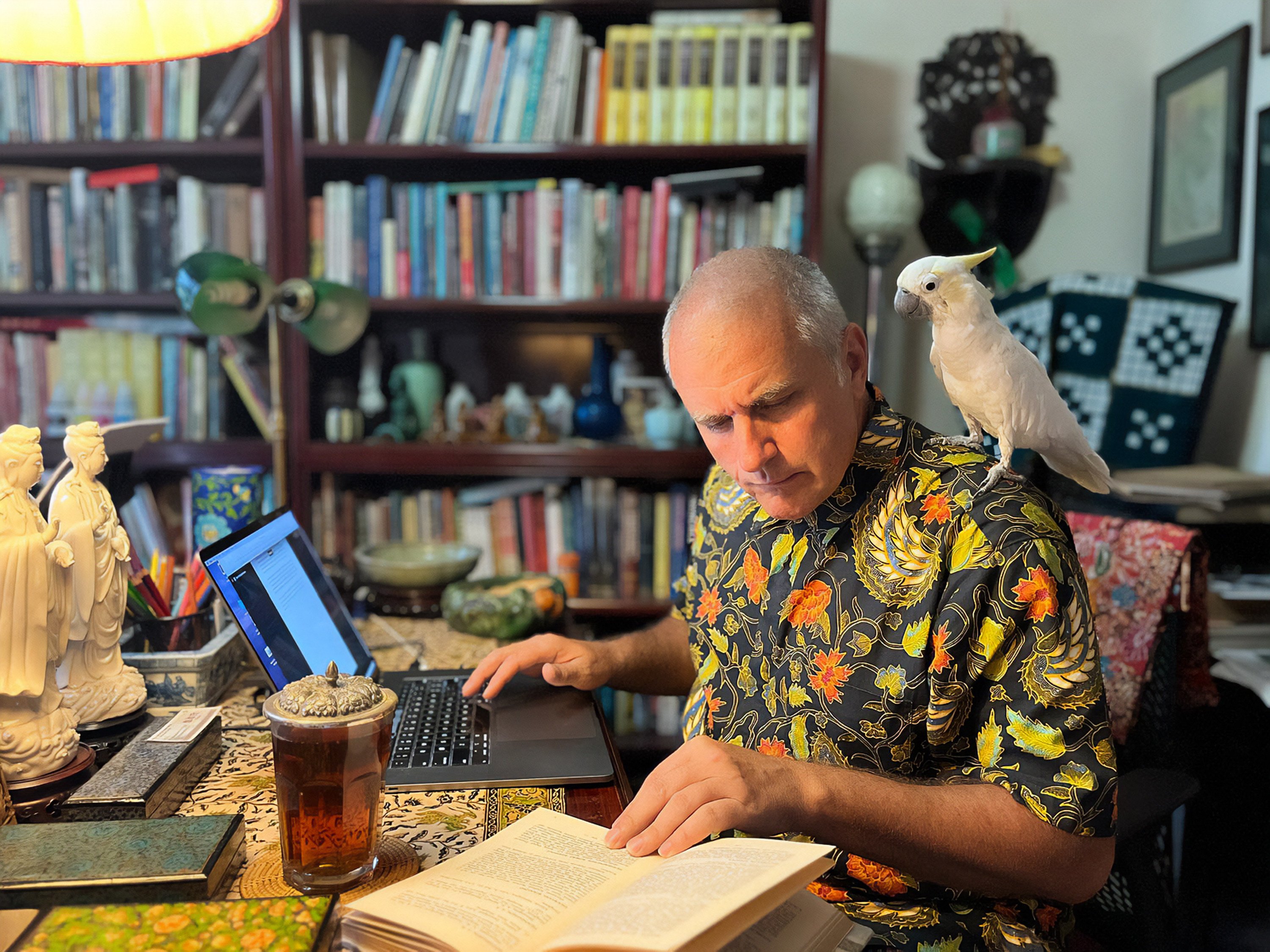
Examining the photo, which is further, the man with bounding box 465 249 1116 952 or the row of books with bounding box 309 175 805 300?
the row of books with bounding box 309 175 805 300

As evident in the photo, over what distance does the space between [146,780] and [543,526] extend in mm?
1638

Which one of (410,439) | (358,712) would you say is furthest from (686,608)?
(410,439)

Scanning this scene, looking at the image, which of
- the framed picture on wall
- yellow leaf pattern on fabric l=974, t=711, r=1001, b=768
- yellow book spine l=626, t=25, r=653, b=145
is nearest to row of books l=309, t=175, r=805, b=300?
yellow book spine l=626, t=25, r=653, b=145

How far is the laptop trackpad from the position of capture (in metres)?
1.07

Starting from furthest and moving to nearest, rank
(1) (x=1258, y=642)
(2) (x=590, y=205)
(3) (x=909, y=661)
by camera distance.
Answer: (2) (x=590, y=205)
(1) (x=1258, y=642)
(3) (x=909, y=661)

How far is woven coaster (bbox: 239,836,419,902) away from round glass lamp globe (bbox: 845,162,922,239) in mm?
1878

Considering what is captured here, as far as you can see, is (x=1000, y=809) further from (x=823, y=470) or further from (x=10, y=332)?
(x=10, y=332)

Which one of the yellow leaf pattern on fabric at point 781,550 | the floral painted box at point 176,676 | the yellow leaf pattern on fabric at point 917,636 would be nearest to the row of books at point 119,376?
the floral painted box at point 176,676

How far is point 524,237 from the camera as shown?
2.32m

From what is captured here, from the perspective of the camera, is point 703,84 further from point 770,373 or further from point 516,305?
point 770,373

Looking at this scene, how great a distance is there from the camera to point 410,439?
242 cm

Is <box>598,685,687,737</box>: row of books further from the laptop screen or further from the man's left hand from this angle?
the man's left hand

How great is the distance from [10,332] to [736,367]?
2.26m

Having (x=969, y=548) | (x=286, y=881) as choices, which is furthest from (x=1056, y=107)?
(x=286, y=881)
